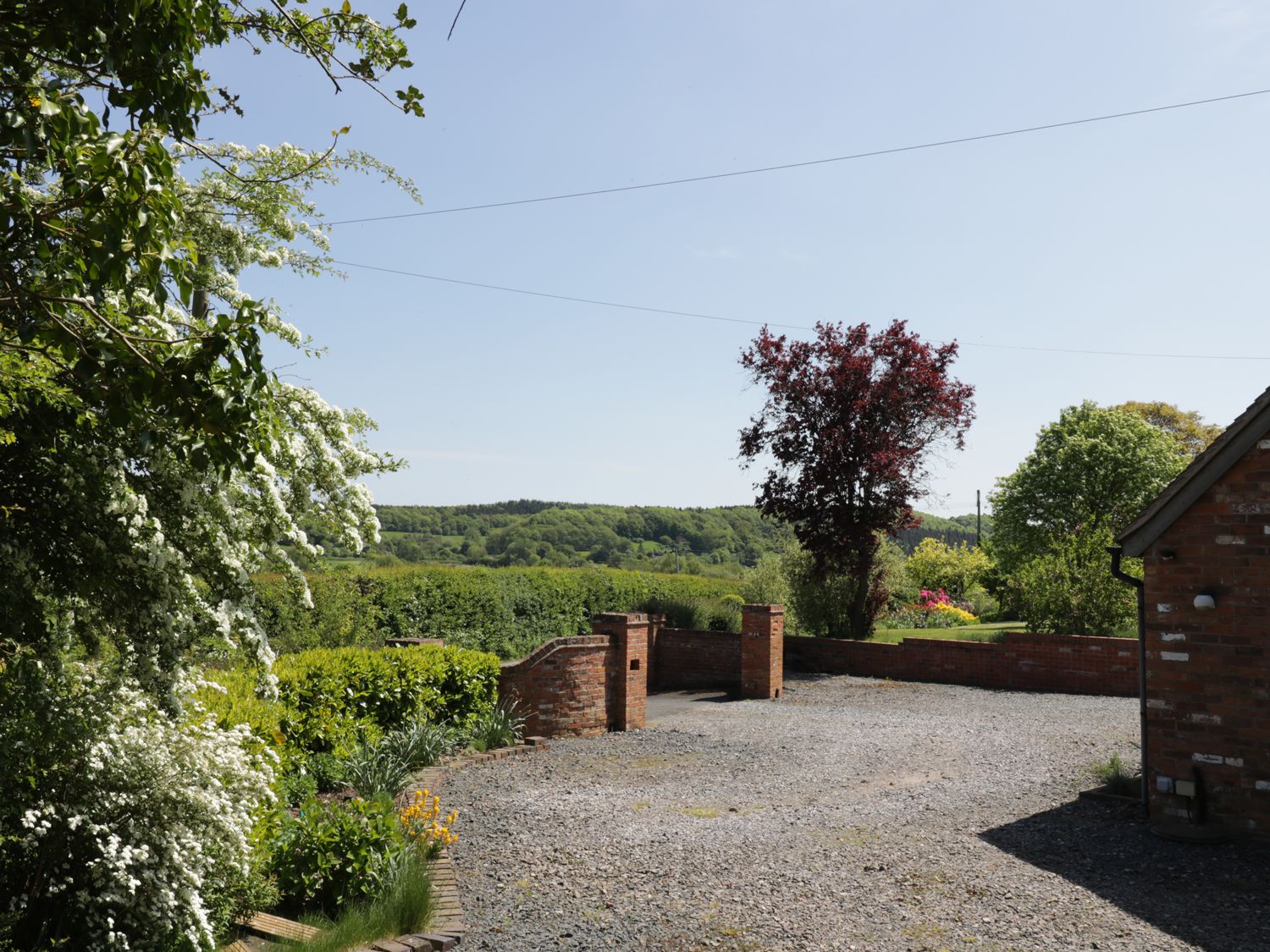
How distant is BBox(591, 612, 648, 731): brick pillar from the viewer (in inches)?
491

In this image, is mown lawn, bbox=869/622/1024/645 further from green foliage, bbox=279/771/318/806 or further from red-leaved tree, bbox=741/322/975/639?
green foliage, bbox=279/771/318/806

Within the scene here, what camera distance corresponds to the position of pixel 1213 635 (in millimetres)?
7922

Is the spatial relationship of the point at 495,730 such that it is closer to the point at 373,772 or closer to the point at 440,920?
the point at 373,772

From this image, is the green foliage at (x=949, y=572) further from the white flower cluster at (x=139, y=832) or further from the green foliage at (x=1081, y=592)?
the white flower cluster at (x=139, y=832)

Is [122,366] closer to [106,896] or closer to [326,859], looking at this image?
[106,896]

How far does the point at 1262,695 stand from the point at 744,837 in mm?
4444

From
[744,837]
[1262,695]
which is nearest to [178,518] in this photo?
[744,837]

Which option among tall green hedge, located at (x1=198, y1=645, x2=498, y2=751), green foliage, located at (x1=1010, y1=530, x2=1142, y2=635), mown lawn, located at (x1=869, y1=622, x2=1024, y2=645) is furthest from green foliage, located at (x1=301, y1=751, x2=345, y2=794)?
mown lawn, located at (x1=869, y1=622, x2=1024, y2=645)

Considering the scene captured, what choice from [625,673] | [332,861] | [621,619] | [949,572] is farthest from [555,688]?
[949,572]

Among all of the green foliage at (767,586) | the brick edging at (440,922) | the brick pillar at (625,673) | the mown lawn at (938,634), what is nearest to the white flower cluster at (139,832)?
the brick edging at (440,922)

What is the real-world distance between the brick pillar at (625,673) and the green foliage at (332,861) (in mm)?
6677

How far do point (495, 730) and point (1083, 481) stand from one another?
24.9m

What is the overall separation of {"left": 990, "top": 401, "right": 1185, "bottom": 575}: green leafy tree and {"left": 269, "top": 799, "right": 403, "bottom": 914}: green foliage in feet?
86.4

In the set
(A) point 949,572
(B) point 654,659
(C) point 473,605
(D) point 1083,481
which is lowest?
(B) point 654,659
